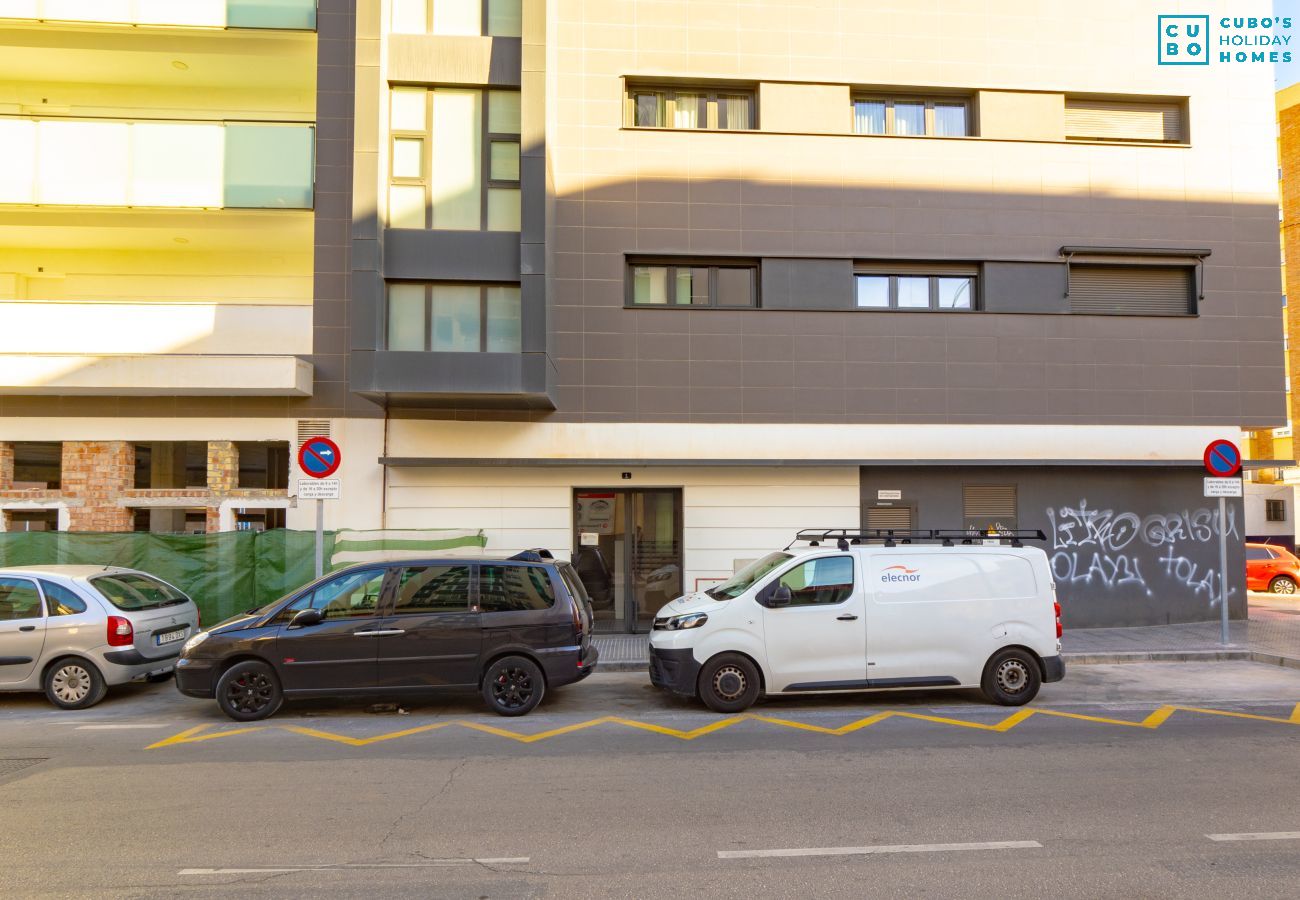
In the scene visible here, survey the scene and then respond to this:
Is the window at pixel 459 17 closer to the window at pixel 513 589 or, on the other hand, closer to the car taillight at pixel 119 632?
the window at pixel 513 589

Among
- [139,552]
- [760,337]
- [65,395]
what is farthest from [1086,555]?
[65,395]

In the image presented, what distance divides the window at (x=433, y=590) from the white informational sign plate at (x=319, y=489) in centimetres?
246

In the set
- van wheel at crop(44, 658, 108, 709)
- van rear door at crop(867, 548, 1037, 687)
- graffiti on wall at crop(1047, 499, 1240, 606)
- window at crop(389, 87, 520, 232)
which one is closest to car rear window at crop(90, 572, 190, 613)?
van wheel at crop(44, 658, 108, 709)

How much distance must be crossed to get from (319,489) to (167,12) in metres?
8.68

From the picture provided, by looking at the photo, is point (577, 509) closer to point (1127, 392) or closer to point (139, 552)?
point (139, 552)

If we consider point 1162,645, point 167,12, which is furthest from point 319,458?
point 1162,645

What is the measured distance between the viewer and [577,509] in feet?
46.1

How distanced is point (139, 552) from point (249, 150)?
6665mm

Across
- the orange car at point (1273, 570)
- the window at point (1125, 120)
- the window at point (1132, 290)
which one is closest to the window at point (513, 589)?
the window at point (1132, 290)

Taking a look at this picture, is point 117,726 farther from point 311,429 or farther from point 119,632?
point 311,429

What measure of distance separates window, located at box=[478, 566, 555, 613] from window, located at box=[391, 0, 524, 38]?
29.7 feet

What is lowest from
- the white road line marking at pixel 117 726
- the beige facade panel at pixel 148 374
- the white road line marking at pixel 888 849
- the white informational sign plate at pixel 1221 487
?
the white road line marking at pixel 117 726

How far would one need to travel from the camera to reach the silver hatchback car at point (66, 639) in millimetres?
8898

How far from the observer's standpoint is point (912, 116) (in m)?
15.0
